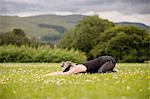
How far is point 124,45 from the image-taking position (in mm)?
19203

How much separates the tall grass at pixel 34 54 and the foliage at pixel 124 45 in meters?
3.54

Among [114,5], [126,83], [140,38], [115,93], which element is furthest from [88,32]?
[115,93]

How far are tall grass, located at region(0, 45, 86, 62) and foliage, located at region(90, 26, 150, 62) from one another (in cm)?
354

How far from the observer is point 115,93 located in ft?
29.8

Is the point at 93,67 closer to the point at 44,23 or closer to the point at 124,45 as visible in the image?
the point at 124,45

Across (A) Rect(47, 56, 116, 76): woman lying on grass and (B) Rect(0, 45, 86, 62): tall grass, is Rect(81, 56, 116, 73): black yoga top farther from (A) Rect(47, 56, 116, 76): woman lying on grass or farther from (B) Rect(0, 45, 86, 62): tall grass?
(B) Rect(0, 45, 86, 62): tall grass

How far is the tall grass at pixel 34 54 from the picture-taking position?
24625mm

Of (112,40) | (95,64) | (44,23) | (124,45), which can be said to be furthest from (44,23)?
(95,64)

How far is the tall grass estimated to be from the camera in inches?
969

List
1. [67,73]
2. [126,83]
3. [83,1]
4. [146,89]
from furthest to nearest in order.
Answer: [83,1] → [67,73] → [126,83] → [146,89]

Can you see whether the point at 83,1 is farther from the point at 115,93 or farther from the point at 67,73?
the point at 115,93

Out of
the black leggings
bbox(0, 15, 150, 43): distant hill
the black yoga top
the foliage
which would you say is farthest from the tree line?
the black leggings

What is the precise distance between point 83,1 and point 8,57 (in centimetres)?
976

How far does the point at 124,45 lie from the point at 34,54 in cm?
800
